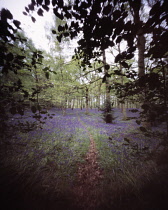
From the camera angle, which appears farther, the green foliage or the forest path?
the green foliage

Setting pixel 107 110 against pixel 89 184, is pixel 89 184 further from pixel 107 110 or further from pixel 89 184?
pixel 107 110

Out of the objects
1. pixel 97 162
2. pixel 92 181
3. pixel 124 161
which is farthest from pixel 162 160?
pixel 97 162

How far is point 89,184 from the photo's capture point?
10.5 feet

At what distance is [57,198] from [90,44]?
11.0 feet

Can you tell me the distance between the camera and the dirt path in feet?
7.91

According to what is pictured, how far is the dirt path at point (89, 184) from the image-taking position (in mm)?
2410

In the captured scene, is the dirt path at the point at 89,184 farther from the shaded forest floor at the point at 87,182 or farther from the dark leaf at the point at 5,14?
the dark leaf at the point at 5,14

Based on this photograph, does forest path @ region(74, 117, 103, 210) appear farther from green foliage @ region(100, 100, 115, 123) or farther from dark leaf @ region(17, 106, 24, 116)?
green foliage @ region(100, 100, 115, 123)

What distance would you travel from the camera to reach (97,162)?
440 centimetres

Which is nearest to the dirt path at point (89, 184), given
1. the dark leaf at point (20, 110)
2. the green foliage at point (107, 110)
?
the dark leaf at point (20, 110)

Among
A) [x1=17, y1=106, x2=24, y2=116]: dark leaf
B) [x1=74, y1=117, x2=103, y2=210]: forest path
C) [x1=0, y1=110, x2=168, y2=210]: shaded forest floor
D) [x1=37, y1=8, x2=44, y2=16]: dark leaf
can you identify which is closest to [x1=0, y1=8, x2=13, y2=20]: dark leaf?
[x1=37, y1=8, x2=44, y2=16]: dark leaf

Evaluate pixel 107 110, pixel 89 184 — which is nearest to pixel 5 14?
pixel 89 184

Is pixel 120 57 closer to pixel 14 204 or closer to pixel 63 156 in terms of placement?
pixel 14 204

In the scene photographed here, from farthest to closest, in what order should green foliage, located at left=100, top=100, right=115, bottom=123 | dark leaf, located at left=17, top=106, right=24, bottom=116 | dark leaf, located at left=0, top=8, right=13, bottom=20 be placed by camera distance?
green foliage, located at left=100, top=100, right=115, bottom=123 → dark leaf, located at left=17, top=106, right=24, bottom=116 → dark leaf, located at left=0, top=8, right=13, bottom=20
